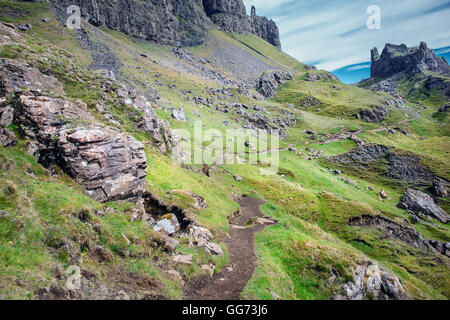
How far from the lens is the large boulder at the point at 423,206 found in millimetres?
52969

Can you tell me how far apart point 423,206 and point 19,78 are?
277ft

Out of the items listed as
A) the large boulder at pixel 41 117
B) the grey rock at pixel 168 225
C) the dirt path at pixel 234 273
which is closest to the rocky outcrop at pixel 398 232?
the dirt path at pixel 234 273

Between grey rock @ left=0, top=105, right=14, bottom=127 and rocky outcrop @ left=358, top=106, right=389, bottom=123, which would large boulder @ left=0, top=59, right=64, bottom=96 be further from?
rocky outcrop @ left=358, top=106, right=389, bottom=123

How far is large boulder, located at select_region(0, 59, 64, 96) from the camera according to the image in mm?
22891

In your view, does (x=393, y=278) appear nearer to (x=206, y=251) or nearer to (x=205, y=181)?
(x=206, y=251)

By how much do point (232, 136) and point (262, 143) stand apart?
50.4ft

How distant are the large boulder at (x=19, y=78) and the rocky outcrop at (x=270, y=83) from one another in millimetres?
158925

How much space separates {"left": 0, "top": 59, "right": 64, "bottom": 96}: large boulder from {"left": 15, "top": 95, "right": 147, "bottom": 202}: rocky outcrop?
3.74 meters

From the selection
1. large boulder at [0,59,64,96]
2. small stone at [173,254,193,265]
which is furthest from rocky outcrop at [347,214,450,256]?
large boulder at [0,59,64,96]

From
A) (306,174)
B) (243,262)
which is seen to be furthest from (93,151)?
(306,174)

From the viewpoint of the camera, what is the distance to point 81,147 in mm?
19547

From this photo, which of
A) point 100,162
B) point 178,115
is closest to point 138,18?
point 178,115

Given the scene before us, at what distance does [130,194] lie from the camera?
22203 millimetres

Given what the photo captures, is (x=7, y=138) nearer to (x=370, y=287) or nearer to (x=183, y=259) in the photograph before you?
(x=183, y=259)
